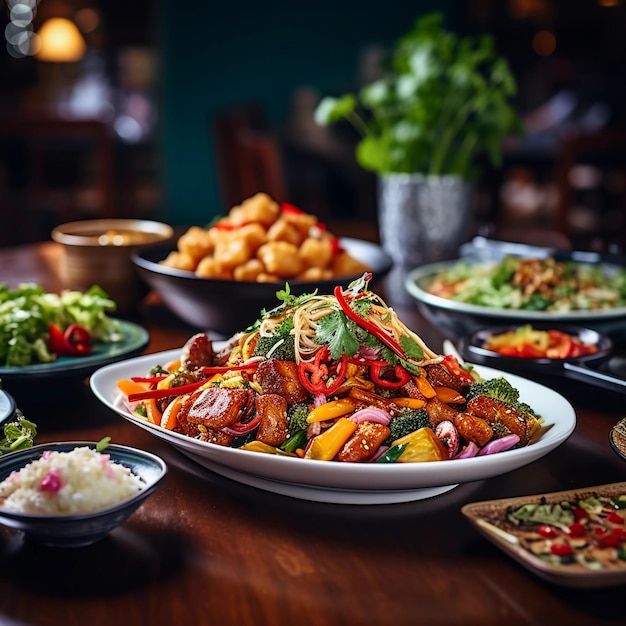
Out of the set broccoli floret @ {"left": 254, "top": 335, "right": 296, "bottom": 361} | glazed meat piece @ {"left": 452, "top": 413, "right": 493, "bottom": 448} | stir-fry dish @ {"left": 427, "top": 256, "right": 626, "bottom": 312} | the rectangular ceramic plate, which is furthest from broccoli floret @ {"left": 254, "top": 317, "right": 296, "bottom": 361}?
stir-fry dish @ {"left": 427, "top": 256, "right": 626, "bottom": 312}

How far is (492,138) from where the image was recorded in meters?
3.45

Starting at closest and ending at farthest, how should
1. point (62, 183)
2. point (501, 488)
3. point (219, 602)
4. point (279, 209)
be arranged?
point (219, 602)
point (501, 488)
point (279, 209)
point (62, 183)

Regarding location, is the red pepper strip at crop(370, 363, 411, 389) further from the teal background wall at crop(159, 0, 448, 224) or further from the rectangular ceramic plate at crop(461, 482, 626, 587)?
the teal background wall at crop(159, 0, 448, 224)

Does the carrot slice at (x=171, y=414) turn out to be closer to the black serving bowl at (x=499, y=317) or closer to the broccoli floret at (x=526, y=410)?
the broccoli floret at (x=526, y=410)

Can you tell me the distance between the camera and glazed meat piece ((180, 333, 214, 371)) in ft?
5.73

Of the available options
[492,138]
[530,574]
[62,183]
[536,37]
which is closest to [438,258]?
[492,138]

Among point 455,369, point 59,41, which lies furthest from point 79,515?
point 59,41

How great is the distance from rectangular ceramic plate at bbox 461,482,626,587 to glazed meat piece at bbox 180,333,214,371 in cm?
70

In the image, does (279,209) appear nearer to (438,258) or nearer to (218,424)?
(438,258)

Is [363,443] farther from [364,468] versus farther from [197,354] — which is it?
[197,354]

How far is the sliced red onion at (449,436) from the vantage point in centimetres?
141

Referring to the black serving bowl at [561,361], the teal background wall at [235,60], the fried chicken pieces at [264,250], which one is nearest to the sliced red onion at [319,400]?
the black serving bowl at [561,361]

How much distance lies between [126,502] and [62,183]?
35.5 feet

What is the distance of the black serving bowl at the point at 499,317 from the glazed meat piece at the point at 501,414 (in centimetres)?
86
